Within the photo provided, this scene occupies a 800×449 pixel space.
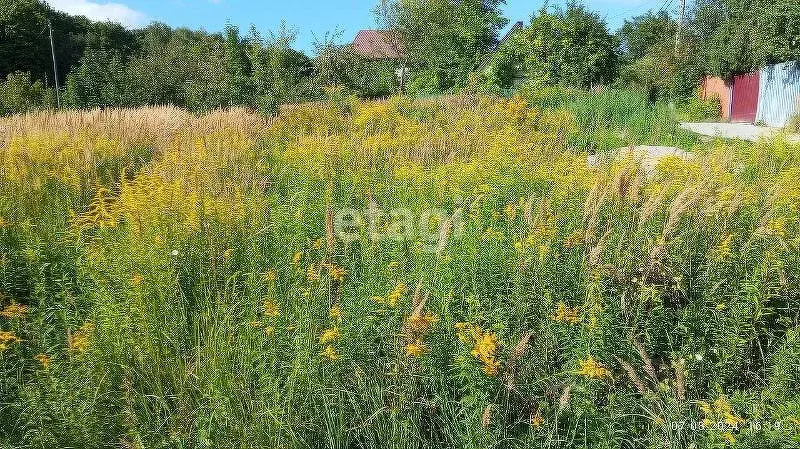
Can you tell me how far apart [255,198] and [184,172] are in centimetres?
128

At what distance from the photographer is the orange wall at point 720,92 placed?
24.6 m

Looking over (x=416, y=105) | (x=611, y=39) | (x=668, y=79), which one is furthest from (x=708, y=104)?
(x=416, y=105)

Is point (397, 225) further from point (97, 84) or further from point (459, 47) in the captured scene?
point (97, 84)

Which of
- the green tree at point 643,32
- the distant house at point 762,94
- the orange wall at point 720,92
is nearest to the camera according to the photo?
the distant house at point 762,94

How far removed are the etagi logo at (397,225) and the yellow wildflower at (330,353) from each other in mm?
990

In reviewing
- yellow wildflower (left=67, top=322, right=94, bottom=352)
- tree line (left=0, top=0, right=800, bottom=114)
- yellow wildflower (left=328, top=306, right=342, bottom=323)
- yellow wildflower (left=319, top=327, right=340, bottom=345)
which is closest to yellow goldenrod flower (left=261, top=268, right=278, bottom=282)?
yellow wildflower (left=328, top=306, right=342, bottom=323)

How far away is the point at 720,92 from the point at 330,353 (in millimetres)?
29157

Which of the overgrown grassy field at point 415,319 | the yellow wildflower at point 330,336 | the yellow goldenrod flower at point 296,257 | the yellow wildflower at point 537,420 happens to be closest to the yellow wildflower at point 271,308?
the overgrown grassy field at point 415,319

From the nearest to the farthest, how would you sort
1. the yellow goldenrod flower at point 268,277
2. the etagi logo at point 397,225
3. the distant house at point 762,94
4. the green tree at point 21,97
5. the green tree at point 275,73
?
1. the yellow goldenrod flower at point 268,277
2. the etagi logo at point 397,225
3. the green tree at point 275,73
4. the green tree at point 21,97
5. the distant house at point 762,94

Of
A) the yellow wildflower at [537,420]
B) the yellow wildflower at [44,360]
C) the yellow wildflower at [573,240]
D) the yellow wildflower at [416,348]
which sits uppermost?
the yellow wildflower at [573,240]

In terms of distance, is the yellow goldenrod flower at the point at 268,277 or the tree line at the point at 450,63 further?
the tree line at the point at 450,63

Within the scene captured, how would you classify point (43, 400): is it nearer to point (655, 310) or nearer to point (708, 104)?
point (655, 310)

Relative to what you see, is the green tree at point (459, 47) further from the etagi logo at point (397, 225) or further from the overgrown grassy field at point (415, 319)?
the overgrown grassy field at point (415, 319)

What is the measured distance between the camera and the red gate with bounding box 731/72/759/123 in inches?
855
